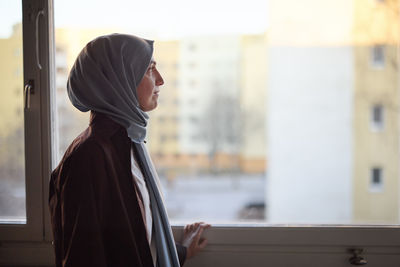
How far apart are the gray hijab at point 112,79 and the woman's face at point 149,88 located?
0.04 m

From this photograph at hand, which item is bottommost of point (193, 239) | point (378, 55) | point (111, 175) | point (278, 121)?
point (193, 239)

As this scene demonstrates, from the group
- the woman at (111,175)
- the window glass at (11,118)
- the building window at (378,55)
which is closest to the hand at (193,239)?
the woman at (111,175)

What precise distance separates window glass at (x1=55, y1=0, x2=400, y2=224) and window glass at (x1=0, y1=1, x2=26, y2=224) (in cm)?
641

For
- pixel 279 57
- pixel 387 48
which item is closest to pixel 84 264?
pixel 387 48

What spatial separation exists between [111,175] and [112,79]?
0.19 meters

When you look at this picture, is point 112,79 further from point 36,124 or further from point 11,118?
point 11,118

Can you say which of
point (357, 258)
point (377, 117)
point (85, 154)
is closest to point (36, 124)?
point (85, 154)

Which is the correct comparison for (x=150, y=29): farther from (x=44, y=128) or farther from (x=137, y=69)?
(x=137, y=69)

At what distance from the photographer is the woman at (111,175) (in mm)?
706

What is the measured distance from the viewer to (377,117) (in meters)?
7.98

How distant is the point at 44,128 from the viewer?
3.43ft

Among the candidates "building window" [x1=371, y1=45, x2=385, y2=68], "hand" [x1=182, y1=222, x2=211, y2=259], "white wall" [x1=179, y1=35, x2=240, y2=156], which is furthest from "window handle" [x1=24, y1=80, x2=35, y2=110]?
"white wall" [x1=179, y1=35, x2=240, y2=156]

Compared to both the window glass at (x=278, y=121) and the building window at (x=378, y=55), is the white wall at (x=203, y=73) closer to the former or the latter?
the window glass at (x=278, y=121)

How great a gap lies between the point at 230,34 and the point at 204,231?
805 centimetres
